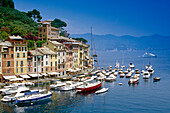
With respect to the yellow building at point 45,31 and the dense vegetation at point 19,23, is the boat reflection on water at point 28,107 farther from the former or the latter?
the yellow building at point 45,31

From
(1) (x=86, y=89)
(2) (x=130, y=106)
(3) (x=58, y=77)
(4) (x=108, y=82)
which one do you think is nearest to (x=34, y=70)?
(3) (x=58, y=77)

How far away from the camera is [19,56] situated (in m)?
79.3

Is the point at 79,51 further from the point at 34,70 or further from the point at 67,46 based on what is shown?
the point at 34,70

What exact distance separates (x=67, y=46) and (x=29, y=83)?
1538 inches

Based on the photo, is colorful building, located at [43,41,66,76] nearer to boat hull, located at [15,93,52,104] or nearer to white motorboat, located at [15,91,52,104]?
boat hull, located at [15,93,52,104]

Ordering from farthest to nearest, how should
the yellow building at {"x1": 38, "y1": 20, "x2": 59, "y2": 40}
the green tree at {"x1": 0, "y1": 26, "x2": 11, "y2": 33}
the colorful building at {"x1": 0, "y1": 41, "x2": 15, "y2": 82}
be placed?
1. the yellow building at {"x1": 38, "y1": 20, "x2": 59, "y2": 40}
2. the green tree at {"x1": 0, "y1": 26, "x2": 11, "y2": 33}
3. the colorful building at {"x1": 0, "y1": 41, "x2": 15, "y2": 82}

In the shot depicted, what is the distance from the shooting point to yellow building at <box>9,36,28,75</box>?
257ft

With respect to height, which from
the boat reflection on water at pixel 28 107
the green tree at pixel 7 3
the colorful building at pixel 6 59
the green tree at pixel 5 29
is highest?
the green tree at pixel 7 3

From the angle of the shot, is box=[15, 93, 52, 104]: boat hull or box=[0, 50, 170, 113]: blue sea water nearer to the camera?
box=[0, 50, 170, 113]: blue sea water

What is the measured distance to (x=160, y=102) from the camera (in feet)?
201

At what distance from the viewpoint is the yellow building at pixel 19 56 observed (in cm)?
7831

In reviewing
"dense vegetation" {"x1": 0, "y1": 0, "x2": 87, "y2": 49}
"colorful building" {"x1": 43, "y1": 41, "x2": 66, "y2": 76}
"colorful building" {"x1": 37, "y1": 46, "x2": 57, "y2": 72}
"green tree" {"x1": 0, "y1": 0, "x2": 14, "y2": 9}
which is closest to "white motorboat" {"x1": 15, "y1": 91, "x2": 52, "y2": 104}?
"colorful building" {"x1": 37, "y1": 46, "x2": 57, "y2": 72}

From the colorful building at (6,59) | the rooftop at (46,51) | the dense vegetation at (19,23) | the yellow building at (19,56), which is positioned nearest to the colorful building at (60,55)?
the rooftop at (46,51)

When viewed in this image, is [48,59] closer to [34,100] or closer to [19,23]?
[34,100]
